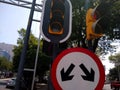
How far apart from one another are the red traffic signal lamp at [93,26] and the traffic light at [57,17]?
1.54 feet

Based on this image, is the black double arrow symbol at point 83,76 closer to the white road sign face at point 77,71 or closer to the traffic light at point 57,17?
the white road sign face at point 77,71

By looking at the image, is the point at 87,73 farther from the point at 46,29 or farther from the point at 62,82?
the point at 46,29

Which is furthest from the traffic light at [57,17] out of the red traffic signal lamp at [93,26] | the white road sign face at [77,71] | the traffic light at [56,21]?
the white road sign face at [77,71]

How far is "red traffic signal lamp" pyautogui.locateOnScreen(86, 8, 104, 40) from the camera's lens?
4.81 metres

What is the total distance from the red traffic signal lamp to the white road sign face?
1.00 metres

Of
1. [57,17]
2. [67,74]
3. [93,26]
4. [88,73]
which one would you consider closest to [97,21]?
[93,26]

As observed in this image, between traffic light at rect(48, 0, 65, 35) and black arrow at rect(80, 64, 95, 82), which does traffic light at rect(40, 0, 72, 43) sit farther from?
black arrow at rect(80, 64, 95, 82)

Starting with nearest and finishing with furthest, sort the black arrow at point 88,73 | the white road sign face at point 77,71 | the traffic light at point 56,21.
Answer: the white road sign face at point 77,71 → the black arrow at point 88,73 → the traffic light at point 56,21

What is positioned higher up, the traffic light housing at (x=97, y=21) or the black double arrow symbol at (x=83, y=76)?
the traffic light housing at (x=97, y=21)

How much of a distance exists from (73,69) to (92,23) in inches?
55.1

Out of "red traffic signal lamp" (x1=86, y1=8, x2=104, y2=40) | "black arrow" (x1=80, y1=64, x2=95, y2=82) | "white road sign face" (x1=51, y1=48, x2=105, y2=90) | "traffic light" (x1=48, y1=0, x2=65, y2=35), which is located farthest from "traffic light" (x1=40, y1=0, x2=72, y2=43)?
"black arrow" (x1=80, y1=64, x2=95, y2=82)

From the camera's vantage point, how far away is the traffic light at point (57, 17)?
4859 mm

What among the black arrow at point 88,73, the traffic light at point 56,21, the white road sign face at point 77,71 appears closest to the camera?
the white road sign face at point 77,71

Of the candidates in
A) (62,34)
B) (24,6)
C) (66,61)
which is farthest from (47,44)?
(24,6)
